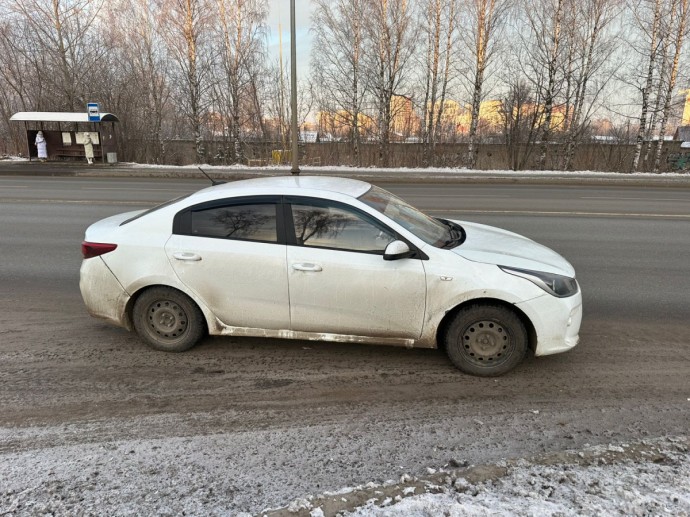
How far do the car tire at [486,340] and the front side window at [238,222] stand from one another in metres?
1.71

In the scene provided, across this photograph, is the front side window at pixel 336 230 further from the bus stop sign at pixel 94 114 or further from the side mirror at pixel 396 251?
the bus stop sign at pixel 94 114

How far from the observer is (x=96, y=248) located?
4.42 m

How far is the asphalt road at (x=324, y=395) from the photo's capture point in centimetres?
301

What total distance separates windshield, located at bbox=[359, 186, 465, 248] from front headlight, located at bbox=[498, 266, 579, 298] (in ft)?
1.97

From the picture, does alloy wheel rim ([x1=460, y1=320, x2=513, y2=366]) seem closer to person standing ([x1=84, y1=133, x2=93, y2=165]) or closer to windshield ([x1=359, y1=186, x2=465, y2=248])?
windshield ([x1=359, y1=186, x2=465, y2=248])

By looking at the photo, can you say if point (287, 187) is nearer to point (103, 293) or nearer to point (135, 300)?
point (135, 300)

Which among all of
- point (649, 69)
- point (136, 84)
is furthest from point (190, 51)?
point (649, 69)

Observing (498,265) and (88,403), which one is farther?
(498,265)

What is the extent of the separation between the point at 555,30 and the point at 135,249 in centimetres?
3103

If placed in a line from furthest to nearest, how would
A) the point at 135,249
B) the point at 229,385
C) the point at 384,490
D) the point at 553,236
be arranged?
the point at 553,236
the point at 135,249
the point at 229,385
the point at 384,490

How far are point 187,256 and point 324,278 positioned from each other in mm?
1228

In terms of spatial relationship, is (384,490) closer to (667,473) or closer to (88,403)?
(667,473)

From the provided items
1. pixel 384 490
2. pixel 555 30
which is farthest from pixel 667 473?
pixel 555 30

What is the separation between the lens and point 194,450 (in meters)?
3.00
